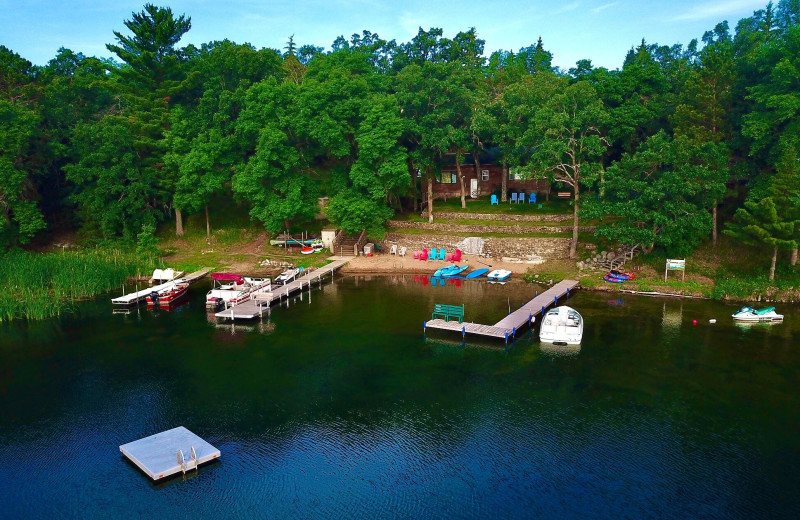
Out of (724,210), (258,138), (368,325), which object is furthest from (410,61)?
(368,325)

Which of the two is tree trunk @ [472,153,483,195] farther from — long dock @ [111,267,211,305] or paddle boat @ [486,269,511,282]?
long dock @ [111,267,211,305]

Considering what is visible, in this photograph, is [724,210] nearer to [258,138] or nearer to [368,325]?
[368,325]

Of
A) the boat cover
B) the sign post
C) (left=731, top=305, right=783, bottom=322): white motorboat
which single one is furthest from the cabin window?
(left=731, top=305, right=783, bottom=322): white motorboat

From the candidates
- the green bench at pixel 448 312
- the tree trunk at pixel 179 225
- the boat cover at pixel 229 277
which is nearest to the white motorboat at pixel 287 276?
the boat cover at pixel 229 277

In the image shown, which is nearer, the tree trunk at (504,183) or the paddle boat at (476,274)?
the paddle boat at (476,274)

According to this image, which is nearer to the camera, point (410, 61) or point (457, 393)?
point (457, 393)

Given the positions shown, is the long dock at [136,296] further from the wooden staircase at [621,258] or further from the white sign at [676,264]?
the white sign at [676,264]

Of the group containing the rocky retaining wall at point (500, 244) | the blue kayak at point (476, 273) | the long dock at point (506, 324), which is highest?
the rocky retaining wall at point (500, 244)
